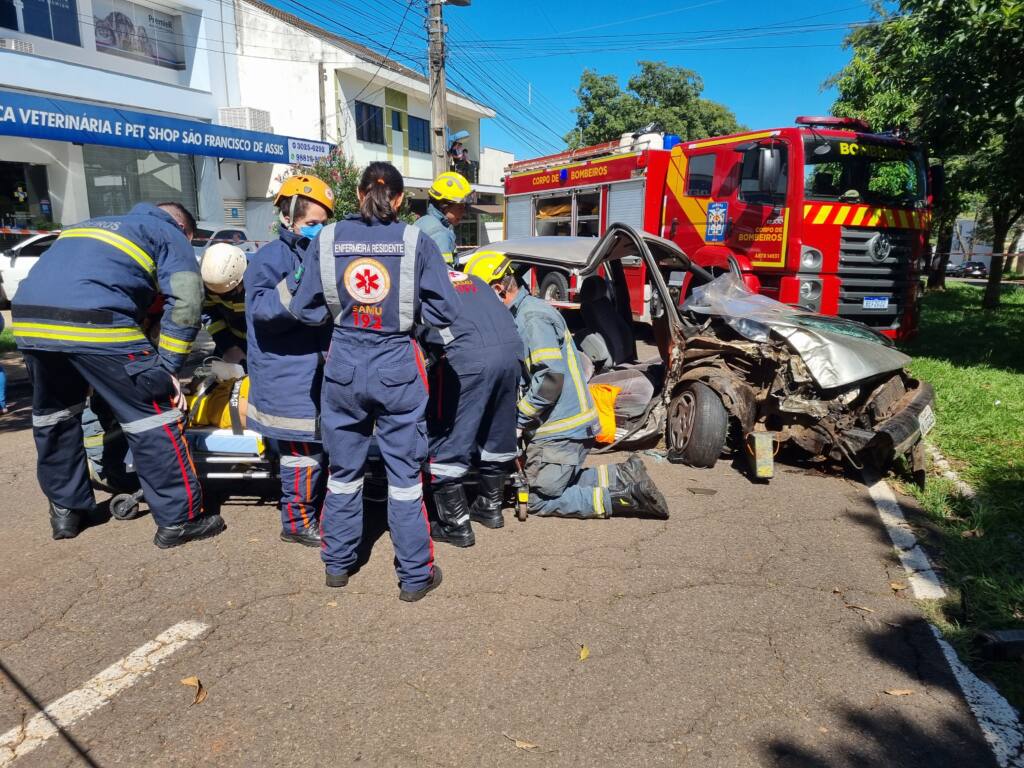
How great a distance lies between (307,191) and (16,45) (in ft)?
54.3

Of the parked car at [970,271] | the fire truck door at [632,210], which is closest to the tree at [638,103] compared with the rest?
the parked car at [970,271]

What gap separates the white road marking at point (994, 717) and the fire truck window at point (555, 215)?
34.4 ft

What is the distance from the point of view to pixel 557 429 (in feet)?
14.0

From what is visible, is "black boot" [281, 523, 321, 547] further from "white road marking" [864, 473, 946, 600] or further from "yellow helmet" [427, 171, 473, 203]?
"white road marking" [864, 473, 946, 600]

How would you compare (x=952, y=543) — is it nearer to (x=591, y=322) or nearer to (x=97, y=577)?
(x=591, y=322)

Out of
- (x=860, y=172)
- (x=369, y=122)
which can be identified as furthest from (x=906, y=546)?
(x=369, y=122)

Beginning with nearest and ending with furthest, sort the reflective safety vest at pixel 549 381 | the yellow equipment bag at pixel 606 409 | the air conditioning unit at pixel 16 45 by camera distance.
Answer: the reflective safety vest at pixel 549 381, the yellow equipment bag at pixel 606 409, the air conditioning unit at pixel 16 45

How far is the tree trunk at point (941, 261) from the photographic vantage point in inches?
761

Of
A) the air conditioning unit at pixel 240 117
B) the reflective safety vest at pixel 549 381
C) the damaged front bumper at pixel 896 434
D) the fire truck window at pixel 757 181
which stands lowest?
the damaged front bumper at pixel 896 434

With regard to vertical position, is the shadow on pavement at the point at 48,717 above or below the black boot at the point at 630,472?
below

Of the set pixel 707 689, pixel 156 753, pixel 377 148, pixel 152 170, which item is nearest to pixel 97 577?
pixel 156 753

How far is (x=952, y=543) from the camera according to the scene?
3.94 m

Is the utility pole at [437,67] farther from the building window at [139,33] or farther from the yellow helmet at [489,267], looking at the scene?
the yellow helmet at [489,267]

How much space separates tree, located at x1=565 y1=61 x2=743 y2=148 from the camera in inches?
1410
